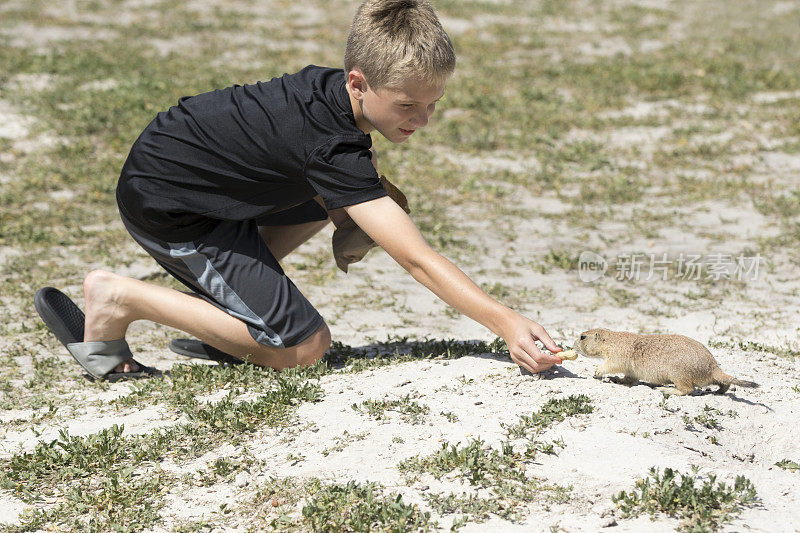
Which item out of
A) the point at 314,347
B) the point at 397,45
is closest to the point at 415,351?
the point at 314,347

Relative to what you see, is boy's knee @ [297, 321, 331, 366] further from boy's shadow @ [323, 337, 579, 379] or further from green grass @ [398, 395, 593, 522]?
green grass @ [398, 395, 593, 522]

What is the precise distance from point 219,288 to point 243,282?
0.13 metres

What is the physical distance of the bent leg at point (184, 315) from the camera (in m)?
4.18

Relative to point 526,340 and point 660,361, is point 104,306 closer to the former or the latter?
point 526,340

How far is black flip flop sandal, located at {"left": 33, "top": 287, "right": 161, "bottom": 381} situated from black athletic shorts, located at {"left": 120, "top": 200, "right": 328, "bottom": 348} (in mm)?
617

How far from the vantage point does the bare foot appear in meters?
4.20

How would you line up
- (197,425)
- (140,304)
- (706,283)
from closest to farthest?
(197,425) → (140,304) → (706,283)

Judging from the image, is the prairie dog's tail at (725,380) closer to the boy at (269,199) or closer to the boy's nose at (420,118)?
the boy at (269,199)

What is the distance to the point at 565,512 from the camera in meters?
2.93

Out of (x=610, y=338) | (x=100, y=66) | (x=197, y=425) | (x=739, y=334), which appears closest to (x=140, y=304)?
(x=197, y=425)

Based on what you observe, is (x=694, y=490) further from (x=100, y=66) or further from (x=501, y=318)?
(x=100, y=66)

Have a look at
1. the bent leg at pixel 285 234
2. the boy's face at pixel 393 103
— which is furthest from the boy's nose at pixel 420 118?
the bent leg at pixel 285 234

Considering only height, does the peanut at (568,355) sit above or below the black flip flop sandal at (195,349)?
above

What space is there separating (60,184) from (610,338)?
5.76m
